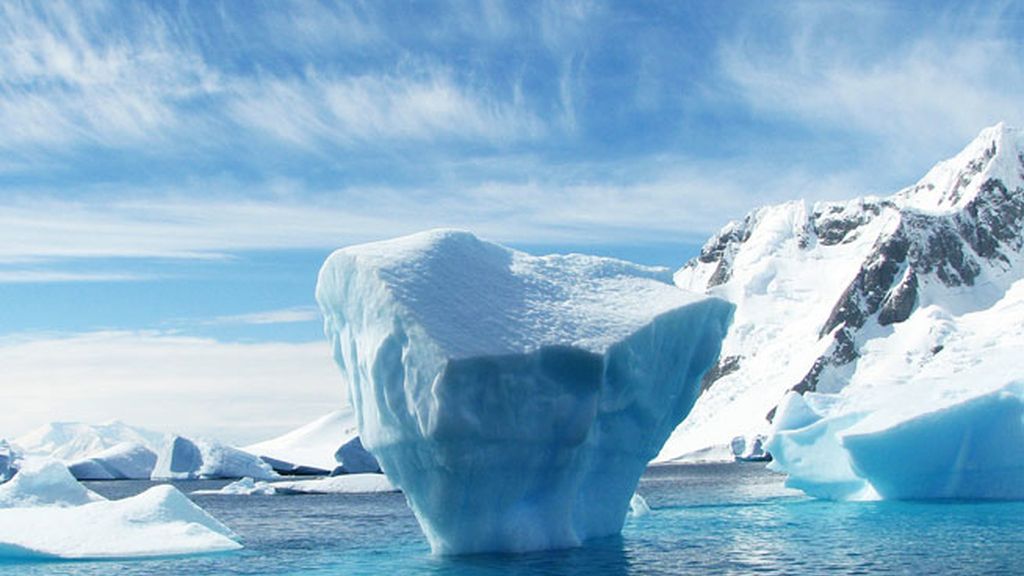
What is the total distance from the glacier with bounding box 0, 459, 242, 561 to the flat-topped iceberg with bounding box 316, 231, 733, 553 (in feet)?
18.3

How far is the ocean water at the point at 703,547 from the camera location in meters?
21.6

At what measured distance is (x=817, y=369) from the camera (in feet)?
568

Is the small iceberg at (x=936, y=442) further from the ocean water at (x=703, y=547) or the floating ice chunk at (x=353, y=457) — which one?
the floating ice chunk at (x=353, y=457)

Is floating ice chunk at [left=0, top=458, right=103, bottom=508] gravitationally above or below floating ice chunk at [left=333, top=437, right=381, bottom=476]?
below

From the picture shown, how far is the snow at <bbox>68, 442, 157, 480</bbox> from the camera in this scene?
10000cm

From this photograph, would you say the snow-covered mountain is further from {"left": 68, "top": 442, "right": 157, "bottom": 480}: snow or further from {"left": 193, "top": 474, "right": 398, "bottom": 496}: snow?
{"left": 193, "top": 474, "right": 398, "bottom": 496}: snow

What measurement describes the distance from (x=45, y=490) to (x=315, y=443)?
96097 mm

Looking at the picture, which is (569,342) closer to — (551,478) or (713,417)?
(551,478)

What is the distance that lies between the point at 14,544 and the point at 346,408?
114761 mm

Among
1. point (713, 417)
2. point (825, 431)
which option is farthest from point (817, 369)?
point (825, 431)

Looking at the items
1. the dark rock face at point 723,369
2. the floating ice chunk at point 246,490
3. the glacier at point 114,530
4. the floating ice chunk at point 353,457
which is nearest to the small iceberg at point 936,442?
the glacier at point 114,530

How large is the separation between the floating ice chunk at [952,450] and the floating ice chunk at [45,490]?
72.8ft

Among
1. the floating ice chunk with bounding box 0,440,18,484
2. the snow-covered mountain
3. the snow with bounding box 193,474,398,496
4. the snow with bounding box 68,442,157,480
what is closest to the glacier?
the snow with bounding box 193,474,398,496

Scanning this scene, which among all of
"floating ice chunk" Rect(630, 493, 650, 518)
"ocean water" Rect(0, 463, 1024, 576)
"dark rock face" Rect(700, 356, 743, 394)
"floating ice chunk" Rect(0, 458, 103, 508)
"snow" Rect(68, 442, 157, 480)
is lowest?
"ocean water" Rect(0, 463, 1024, 576)
